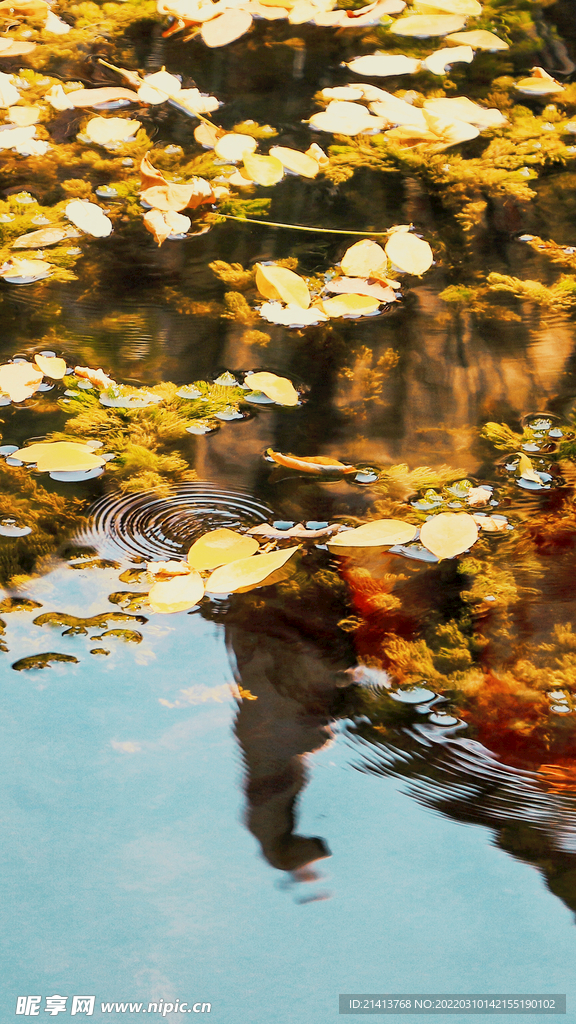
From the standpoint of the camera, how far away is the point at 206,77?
1989mm

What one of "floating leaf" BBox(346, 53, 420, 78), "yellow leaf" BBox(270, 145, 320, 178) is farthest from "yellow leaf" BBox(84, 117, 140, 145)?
"floating leaf" BBox(346, 53, 420, 78)

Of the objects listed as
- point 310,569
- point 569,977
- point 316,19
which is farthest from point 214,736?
point 316,19

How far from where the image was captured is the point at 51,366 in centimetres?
125

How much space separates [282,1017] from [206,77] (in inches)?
78.2

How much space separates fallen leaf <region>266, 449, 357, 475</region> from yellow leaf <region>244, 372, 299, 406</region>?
124 mm

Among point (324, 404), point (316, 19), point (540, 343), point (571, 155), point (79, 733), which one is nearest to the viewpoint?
point (79, 733)

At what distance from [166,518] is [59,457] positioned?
19 cm

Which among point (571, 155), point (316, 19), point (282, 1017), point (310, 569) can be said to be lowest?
point (282, 1017)

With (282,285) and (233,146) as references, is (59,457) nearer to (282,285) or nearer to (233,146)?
(282,285)

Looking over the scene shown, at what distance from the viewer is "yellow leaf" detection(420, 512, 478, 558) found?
3.31 ft

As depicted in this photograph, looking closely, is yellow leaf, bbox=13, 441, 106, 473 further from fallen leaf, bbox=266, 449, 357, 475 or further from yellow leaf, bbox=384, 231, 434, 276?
yellow leaf, bbox=384, 231, 434, 276

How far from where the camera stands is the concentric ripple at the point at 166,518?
1.01 m

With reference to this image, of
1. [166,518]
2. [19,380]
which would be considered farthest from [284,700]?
[19,380]

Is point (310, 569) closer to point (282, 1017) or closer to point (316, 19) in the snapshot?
point (282, 1017)
